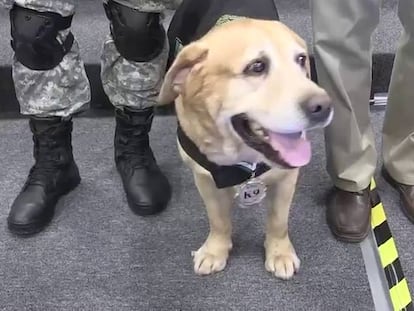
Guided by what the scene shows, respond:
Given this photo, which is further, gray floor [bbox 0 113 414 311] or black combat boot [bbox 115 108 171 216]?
black combat boot [bbox 115 108 171 216]

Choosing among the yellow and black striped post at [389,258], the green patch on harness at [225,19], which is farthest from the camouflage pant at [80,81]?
the yellow and black striped post at [389,258]

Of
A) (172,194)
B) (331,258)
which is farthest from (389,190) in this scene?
(172,194)

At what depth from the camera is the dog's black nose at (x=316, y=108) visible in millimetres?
1187

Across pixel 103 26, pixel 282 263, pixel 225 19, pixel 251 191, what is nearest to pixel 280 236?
pixel 282 263

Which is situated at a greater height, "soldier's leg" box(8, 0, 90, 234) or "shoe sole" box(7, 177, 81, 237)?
"soldier's leg" box(8, 0, 90, 234)

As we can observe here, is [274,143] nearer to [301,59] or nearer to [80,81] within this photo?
[301,59]

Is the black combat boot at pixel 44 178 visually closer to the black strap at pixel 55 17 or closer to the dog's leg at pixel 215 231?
the black strap at pixel 55 17

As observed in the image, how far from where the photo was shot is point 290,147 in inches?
50.8

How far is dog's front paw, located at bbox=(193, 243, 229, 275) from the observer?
1.56 m

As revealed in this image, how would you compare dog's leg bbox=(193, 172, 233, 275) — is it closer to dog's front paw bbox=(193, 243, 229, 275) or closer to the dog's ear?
dog's front paw bbox=(193, 243, 229, 275)

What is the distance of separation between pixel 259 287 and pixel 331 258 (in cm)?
19

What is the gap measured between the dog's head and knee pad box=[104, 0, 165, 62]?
315 mm

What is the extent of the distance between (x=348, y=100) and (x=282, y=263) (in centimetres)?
39

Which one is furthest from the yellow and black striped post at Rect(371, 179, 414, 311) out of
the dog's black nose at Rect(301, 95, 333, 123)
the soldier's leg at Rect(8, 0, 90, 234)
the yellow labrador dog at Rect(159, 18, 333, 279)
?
the soldier's leg at Rect(8, 0, 90, 234)
